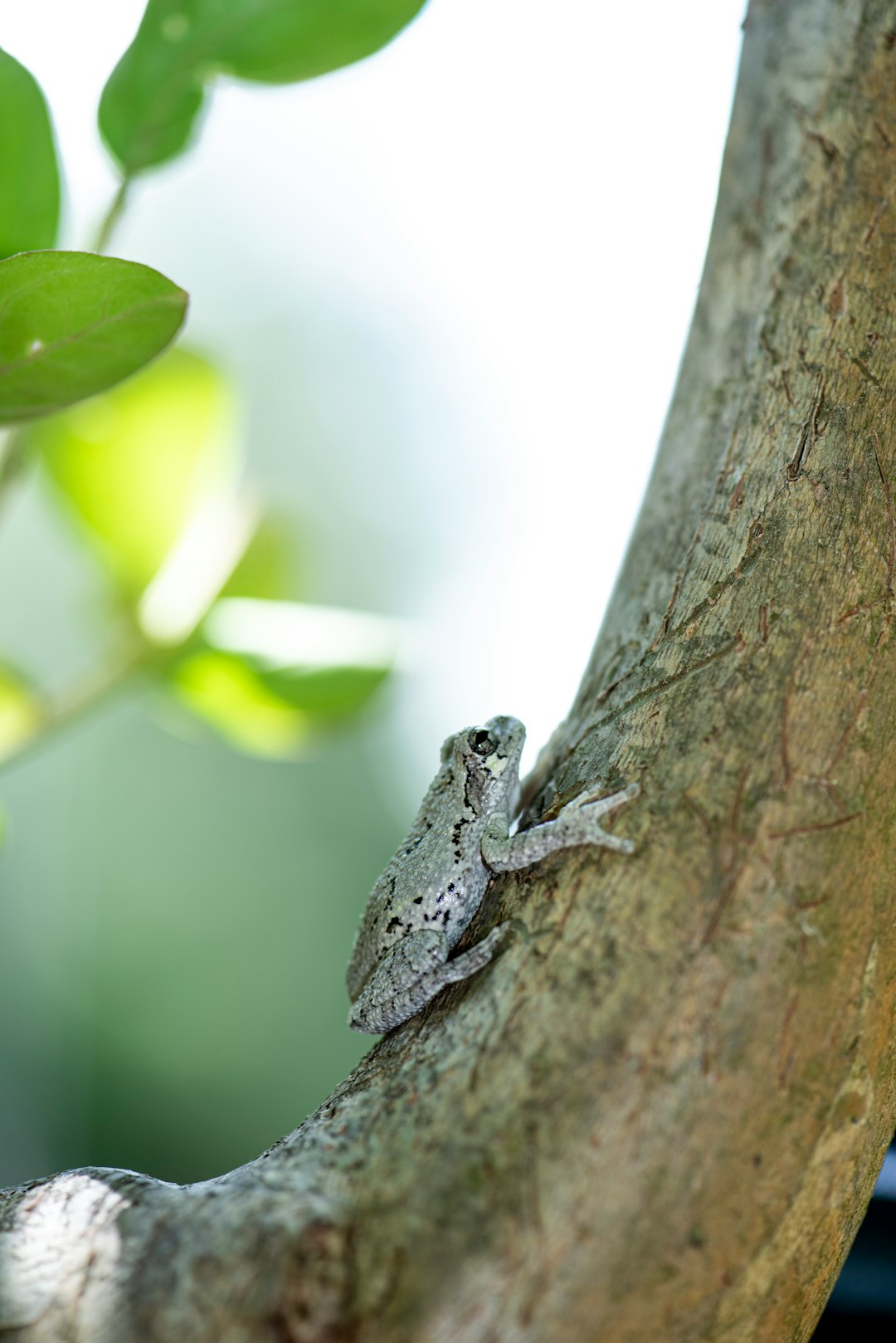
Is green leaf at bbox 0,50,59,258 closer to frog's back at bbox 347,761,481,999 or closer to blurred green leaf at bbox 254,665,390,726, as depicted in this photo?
blurred green leaf at bbox 254,665,390,726

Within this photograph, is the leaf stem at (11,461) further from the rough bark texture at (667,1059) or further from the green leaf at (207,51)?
the rough bark texture at (667,1059)

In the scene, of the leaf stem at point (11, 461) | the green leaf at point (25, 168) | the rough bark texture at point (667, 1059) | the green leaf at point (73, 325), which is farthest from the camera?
the leaf stem at point (11, 461)

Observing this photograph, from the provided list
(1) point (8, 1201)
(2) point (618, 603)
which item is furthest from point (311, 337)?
(1) point (8, 1201)

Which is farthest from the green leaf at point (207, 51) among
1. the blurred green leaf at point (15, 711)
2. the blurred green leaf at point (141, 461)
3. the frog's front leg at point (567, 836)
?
the frog's front leg at point (567, 836)

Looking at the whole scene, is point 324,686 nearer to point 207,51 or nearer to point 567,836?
point 567,836

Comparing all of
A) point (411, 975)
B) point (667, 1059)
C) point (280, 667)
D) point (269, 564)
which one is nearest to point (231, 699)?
point (280, 667)

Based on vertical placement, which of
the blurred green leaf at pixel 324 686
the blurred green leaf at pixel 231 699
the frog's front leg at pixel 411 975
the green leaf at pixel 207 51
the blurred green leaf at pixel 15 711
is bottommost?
the frog's front leg at pixel 411 975
